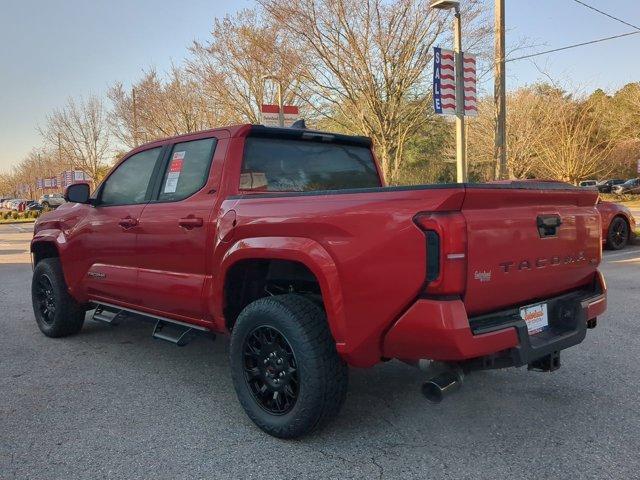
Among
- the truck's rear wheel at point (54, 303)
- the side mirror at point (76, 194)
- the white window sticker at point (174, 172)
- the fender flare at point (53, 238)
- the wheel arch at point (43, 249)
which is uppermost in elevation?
the white window sticker at point (174, 172)

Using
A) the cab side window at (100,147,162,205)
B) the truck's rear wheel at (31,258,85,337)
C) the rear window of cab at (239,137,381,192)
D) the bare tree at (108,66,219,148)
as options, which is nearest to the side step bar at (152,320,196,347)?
the cab side window at (100,147,162,205)

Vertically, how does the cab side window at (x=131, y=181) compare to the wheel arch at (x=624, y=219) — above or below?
above

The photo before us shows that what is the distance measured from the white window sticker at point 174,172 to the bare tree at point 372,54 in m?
13.0

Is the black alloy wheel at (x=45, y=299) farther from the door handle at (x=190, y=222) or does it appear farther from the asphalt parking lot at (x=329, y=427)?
the door handle at (x=190, y=222)

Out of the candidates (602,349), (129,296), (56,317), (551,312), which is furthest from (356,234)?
(56,317)

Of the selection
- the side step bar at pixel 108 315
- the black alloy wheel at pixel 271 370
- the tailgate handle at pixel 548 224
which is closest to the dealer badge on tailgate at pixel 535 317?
the tailgate handle at pixel 548 224

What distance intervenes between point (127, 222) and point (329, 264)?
7.20 feet

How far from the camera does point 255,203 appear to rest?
11.0 ft

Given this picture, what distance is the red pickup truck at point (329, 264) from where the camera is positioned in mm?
2605

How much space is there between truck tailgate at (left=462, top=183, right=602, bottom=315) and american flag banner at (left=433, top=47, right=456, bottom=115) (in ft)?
27.5

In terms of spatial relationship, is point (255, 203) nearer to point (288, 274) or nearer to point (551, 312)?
point (288, 274)

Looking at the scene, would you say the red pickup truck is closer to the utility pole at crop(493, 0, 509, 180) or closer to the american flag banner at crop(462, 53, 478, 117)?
the american flag banner at crop(462, 53, 478, 117)

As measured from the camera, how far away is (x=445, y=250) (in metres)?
2.51

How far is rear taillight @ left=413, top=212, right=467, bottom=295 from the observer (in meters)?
2.52
